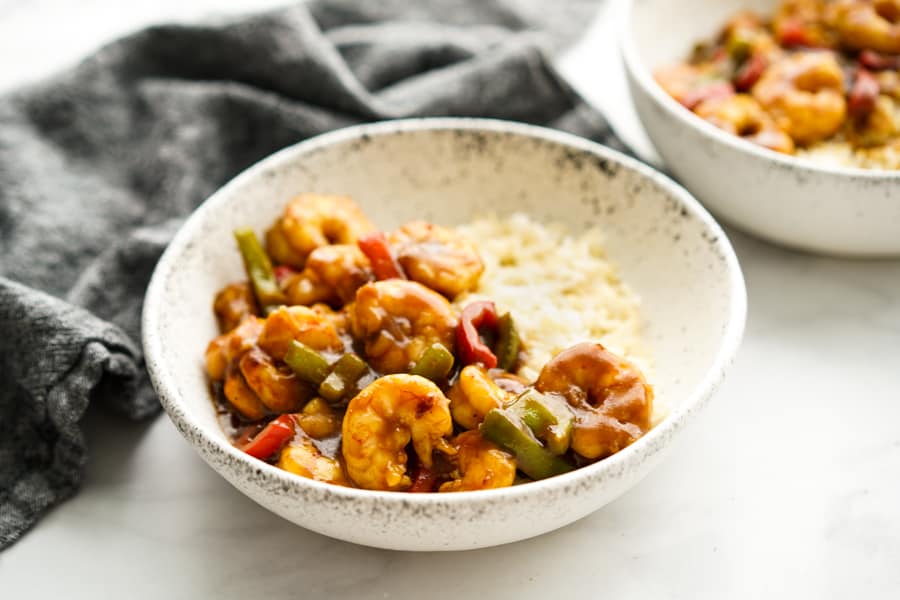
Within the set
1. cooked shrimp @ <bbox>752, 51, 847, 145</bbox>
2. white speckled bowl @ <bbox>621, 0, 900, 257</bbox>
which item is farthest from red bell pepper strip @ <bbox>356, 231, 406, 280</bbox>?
cooked shrimp @ <bbox>752, 51, 847, 145</bbox>

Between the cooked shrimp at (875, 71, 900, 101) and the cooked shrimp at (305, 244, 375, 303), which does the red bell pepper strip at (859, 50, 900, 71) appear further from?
the cooked shrimp at (305, 244, 375, 303)

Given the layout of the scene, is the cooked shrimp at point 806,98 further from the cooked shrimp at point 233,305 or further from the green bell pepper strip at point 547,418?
the cooked shrimp at point 233,305

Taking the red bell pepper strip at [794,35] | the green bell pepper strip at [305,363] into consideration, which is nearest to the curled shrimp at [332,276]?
the green bell pepper strip at [305,363]

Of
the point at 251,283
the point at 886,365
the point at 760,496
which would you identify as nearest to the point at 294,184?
the point at 251,283

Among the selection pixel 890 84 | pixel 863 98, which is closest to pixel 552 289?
pixel 863 98

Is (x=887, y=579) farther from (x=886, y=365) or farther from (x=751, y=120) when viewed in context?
(x=751, y=120)
